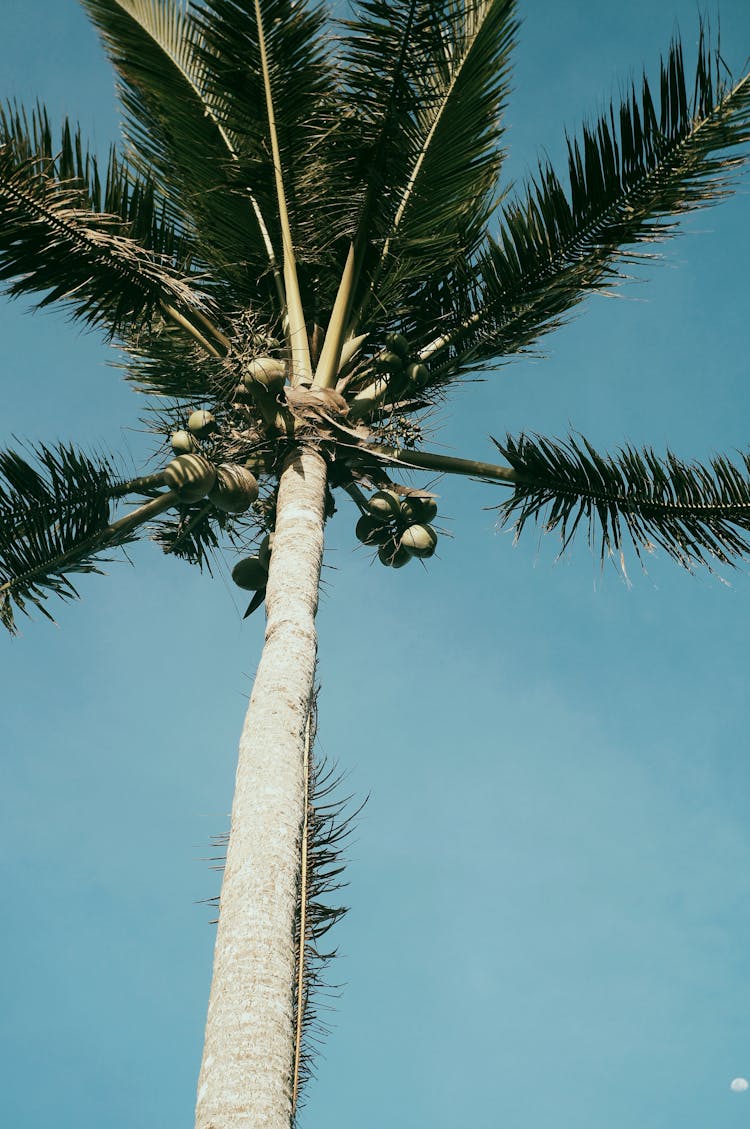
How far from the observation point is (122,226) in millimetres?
6051

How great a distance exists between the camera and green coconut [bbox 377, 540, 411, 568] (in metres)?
6.36

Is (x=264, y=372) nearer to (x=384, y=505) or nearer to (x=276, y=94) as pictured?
(x=384, y=505)

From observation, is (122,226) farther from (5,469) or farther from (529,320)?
(529,320)

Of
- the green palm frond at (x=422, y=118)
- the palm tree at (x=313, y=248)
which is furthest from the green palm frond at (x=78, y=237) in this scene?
the green palm frond at (x=422, y=118)

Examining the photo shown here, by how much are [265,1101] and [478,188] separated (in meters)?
5.97

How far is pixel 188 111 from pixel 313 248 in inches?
44.7

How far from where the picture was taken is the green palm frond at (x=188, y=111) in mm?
6328

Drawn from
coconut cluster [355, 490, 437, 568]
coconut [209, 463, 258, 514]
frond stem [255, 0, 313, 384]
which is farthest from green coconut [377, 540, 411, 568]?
frond stem [255, 0, 313, 384]

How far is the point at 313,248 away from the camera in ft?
21.9

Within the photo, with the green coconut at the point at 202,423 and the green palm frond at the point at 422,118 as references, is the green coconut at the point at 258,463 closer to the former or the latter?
the green coconut at the point at 202,423

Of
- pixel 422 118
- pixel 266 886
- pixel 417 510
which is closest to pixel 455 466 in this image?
pixel 417 510

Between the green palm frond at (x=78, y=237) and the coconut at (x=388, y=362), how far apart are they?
124cm

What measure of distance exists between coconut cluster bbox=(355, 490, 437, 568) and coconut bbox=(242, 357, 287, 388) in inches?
38.3

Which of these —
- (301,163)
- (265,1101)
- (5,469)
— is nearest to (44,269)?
(5,469)
